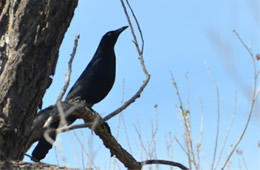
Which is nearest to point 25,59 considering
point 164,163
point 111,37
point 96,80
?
point 164,163

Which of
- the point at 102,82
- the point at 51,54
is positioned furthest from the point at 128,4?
the point at 102,82

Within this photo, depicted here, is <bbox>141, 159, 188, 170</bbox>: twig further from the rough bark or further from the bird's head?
the bird's head

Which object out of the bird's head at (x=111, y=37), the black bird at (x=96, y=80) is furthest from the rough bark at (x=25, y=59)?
the bird's head at (x=111, y=37)

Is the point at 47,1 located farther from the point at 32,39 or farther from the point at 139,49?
the point at 139,49

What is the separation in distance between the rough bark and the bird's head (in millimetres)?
2816

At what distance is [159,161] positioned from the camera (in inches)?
123

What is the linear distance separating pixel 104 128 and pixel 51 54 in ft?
2.40

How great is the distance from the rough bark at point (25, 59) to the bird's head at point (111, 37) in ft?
9.24

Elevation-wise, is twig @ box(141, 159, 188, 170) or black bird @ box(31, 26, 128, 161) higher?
black bird @ box(31, 26, 128, 161)

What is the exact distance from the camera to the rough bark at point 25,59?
2.57m

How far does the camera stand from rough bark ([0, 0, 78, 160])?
2572 millimetres

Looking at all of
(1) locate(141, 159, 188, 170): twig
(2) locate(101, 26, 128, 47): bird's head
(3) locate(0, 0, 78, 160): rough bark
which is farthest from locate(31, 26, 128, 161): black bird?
(3) locate(0, 0, 78, 160): rough bark

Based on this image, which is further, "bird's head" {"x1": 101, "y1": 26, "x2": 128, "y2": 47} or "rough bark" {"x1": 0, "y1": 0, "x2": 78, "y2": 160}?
"bird's head" {"x1": 101, "y1": 26, "x2": 128, "y2": 47}

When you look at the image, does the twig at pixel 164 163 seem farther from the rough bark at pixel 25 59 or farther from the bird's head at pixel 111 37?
the bird's head at pixel 111 37
